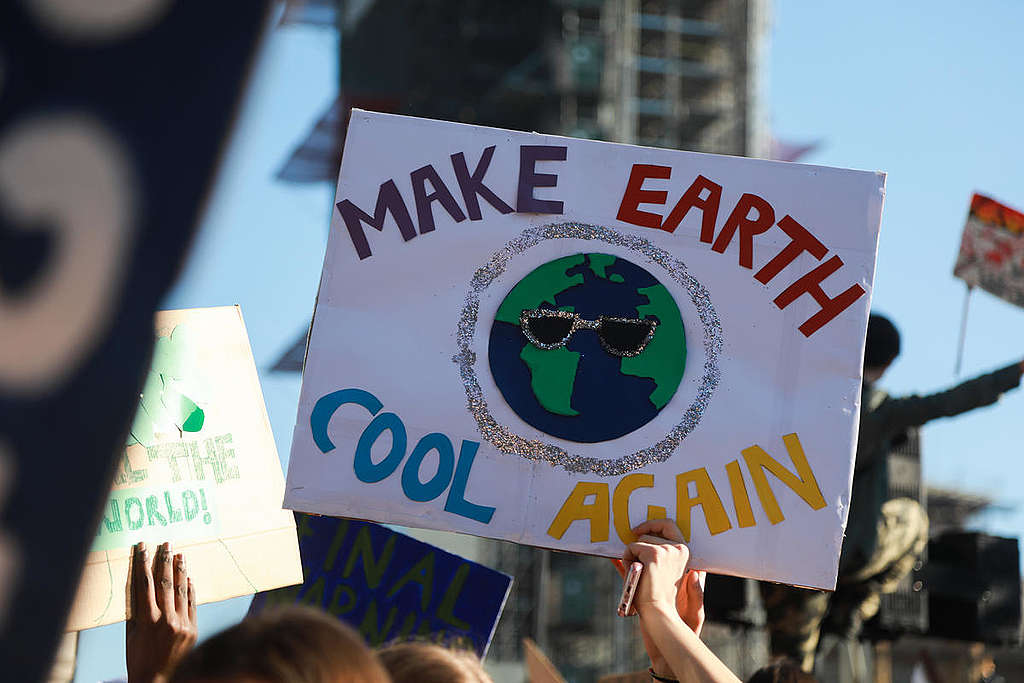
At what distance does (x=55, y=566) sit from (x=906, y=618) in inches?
155

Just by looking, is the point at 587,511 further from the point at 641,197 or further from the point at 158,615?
the point at 158,615

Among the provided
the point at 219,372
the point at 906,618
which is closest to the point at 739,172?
the point at 219,372

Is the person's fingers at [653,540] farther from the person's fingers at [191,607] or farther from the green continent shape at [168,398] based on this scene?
the green continent shape at [168,398]

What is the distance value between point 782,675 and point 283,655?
1.41m

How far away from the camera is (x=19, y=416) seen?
48.2 inches

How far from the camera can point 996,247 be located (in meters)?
3.72

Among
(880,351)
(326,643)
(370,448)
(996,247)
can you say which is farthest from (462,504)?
(996,247)

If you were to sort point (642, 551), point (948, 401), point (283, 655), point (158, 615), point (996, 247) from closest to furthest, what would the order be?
point (283, 655)
point (158, 615)
point (642, 551)
point (948, 401)
point (996, 247)

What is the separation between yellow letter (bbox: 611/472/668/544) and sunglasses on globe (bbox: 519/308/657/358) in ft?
0.69

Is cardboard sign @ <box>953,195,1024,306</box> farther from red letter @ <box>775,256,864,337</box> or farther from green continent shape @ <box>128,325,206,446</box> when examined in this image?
green continent shape @ <box>128,325,206,446</box>

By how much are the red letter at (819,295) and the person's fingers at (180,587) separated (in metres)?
1.03

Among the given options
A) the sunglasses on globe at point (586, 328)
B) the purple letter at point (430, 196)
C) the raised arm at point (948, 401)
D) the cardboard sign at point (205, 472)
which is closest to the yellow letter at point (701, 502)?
the sunglasses on globe at point (586, 328)

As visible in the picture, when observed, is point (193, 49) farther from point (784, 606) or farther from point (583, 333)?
point (784, 606)

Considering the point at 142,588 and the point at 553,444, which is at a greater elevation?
the point at 553,444
